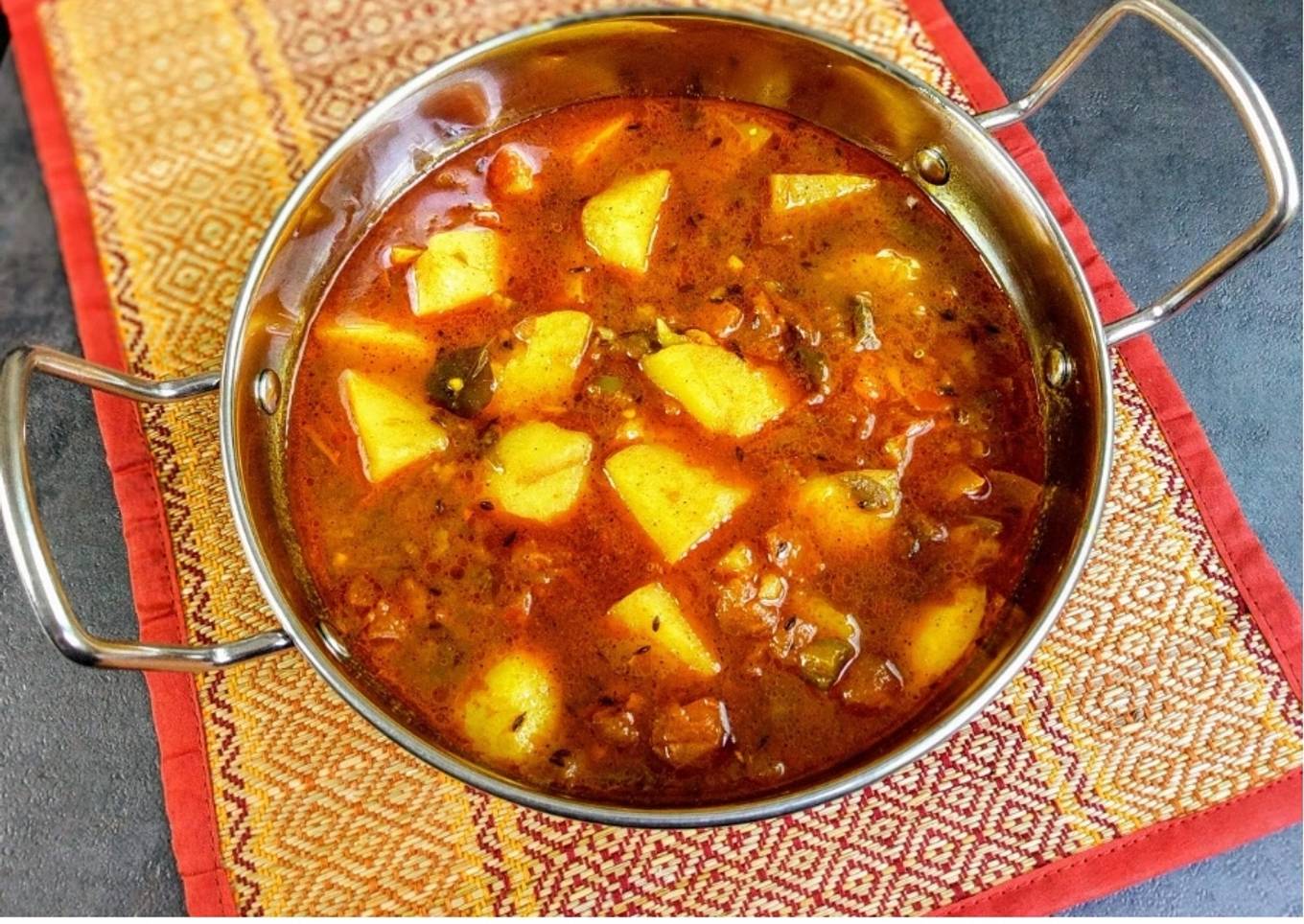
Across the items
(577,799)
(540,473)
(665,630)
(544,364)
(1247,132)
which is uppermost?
(1247,132)

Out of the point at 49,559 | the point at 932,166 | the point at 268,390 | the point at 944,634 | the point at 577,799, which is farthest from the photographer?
the point at 932,166

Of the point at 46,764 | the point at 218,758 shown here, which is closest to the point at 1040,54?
the point at 218,758

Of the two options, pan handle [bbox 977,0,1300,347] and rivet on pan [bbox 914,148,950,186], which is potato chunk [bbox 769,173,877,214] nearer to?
rivet on pan [bbox 914,148,950,186]

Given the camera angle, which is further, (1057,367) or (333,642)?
(1057,367)

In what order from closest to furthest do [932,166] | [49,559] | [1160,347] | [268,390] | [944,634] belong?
[49,559]
[944,634]
[268,390]
[932,166]
[1160,347]

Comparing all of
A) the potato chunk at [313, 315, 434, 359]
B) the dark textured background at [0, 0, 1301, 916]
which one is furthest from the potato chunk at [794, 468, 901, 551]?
the dark textured background at [0, 0, 1301, 916]

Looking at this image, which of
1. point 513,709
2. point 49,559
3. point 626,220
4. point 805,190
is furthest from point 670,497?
point 49,559

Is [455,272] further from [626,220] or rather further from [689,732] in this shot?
[689,732]

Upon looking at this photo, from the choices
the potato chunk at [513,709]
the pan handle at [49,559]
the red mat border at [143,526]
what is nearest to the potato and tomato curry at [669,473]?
the potato chunk at [513,709]

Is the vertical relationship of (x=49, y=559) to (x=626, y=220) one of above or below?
below
